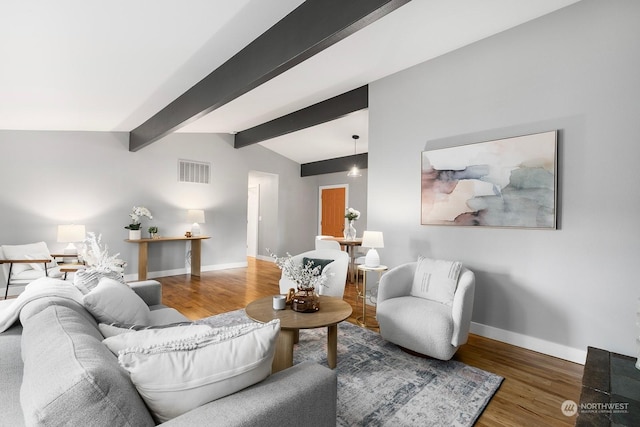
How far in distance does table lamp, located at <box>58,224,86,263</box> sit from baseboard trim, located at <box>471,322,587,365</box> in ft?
17.9

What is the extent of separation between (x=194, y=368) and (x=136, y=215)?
5247mm

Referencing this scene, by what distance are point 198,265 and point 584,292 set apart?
5828 millimetres

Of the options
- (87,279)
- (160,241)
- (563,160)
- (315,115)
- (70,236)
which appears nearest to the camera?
(87,279)

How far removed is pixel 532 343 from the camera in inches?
115

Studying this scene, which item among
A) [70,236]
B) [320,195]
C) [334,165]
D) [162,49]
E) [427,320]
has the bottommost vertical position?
[427,320]

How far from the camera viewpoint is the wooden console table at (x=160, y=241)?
211 inches

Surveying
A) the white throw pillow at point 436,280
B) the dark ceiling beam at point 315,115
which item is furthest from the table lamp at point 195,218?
the white throw pillow at point 436,280

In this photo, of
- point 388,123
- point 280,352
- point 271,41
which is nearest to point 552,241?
point 388,123

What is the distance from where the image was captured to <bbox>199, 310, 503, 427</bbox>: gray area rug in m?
1.92

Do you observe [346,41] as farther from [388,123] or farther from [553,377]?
[553,377]

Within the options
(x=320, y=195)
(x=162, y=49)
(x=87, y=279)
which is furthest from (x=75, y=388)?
(x=320, y=195)

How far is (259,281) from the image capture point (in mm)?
5754

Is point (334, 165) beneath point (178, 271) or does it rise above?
above

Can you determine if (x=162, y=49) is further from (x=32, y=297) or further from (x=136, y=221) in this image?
(x=136, y=221)
